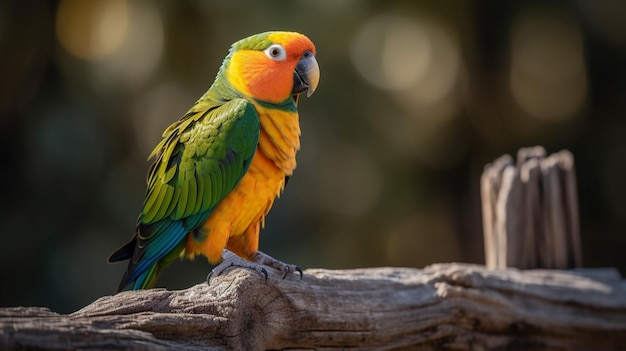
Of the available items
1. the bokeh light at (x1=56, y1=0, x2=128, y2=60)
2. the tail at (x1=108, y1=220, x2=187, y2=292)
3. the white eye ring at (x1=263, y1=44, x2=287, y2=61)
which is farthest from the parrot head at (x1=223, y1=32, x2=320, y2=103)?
the bokeh light at (x1=56, y1=0, x2=128, y2=60)

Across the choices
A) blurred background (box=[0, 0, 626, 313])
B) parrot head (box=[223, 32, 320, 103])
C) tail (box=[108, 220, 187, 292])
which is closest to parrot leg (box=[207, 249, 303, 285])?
tail (box=[108, 220, 187, 292])

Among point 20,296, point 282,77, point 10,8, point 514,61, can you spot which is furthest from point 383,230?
point 282,77

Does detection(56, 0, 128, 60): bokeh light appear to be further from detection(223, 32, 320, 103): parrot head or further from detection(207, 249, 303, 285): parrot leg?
detection(207, 249, 303, 285): parrot leg

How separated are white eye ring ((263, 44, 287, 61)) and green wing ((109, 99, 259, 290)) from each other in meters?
0.19

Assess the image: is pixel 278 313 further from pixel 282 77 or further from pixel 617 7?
pixel 617 7

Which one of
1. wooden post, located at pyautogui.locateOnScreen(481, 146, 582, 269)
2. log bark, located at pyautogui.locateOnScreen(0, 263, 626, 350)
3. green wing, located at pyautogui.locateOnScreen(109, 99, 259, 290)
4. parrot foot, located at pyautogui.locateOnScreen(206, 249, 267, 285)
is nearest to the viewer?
log bark, located at pyautogui.locateOnScreen(0, 263, 626, 350)

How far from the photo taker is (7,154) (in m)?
6.94

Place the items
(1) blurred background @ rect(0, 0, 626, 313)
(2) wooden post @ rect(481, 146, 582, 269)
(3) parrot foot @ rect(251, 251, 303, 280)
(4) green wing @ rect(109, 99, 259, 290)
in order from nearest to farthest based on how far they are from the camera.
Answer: (3) parrot foot @ rect(251, 251, 303, 280), (4) green wing @ rect(109, 99, 259, 290), (2) wooden post @ rect(481, 146, 582, 269), (1) blurred background @ rect(0, 0, 626, 313)

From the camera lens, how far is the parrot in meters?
2.41

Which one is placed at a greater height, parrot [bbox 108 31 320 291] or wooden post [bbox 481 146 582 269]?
parrot [bbox 108 31 320 291]

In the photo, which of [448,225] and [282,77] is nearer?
[282,77]

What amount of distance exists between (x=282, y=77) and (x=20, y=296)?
498 centimetres

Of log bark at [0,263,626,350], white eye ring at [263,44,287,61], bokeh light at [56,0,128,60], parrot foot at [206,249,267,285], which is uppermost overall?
bokeh light at [56,0,128,60]

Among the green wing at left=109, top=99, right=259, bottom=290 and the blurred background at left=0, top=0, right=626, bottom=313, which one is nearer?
the green wing at left=109, top=99, right=259, bottom=290
